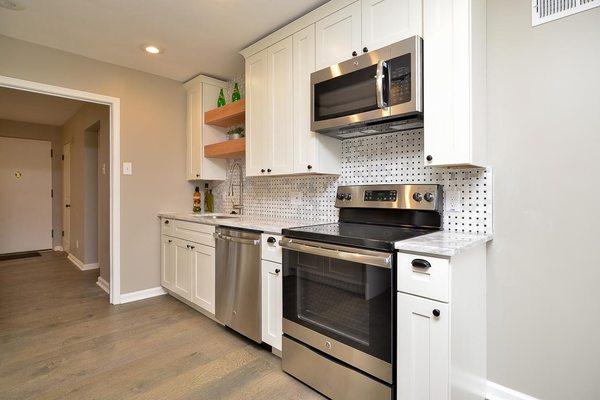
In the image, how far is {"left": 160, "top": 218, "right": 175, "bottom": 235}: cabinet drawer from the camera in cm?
334

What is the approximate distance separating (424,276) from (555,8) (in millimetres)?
1463

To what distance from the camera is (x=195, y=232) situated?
9.53 ft

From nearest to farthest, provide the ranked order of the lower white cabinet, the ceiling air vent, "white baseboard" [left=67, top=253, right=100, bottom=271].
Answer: the ceiling air vent < the lower white cabinet < "white baseboard" [left=67, top=253, right=100, bottom=271]

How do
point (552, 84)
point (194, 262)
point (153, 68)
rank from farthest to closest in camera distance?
point (153, 68)
point (194, 262)
point (552, 84)

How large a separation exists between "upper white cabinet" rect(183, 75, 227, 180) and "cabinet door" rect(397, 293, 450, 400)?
2.72 meters

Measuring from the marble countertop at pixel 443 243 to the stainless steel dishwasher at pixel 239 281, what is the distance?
113cm

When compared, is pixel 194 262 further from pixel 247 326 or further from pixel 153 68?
pixel 153 68

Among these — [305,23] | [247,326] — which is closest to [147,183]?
[247,326]

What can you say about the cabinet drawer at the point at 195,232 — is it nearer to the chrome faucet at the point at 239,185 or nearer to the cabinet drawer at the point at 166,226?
the cabinet drawer at the point at 166,226

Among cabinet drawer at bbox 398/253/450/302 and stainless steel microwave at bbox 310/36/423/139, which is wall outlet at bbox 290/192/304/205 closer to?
stainless steel microwave at bbox 310/36/423/139

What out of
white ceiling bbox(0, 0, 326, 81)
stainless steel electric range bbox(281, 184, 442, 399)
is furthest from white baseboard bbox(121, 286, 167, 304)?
white ceiling bbox(0, 0, 326, 81)

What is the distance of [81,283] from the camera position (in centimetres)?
397

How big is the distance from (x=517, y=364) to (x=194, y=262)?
2494 millimetres

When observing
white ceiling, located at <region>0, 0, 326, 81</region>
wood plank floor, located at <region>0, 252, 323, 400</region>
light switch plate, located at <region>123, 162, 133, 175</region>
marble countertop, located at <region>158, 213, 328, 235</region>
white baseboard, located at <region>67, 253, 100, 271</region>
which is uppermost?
white ceiling, located at <region>0, 0, 326, 81</region>
